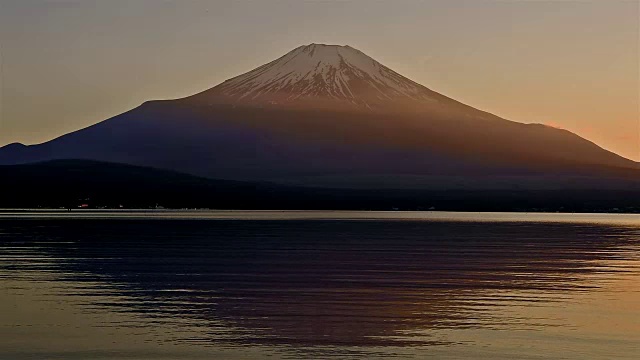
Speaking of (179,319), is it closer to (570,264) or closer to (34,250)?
(570,264)

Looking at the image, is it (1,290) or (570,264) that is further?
(570,264)

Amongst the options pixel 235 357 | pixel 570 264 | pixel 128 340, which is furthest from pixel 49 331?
pixel 570 264

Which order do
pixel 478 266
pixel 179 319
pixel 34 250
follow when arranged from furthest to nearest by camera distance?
pixel 34 250 → pixel 478 266 → pixel 179 319

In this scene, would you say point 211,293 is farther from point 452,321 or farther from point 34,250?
point 34,250

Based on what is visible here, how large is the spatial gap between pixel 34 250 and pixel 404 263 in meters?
19.4

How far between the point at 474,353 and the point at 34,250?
3844 cm

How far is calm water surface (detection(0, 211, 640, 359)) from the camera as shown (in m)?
26.3

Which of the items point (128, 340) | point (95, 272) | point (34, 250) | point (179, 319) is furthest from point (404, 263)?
point (128, 340)

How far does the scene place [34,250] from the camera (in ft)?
196

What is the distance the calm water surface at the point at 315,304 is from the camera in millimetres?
26312

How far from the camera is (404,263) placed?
5275 cm

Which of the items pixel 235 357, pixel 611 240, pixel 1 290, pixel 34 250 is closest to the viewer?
pixel 235 357

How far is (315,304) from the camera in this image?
34219 millimetres

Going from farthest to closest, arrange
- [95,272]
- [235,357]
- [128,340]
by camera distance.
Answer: [95,272] → [128,340] → [235,357]
